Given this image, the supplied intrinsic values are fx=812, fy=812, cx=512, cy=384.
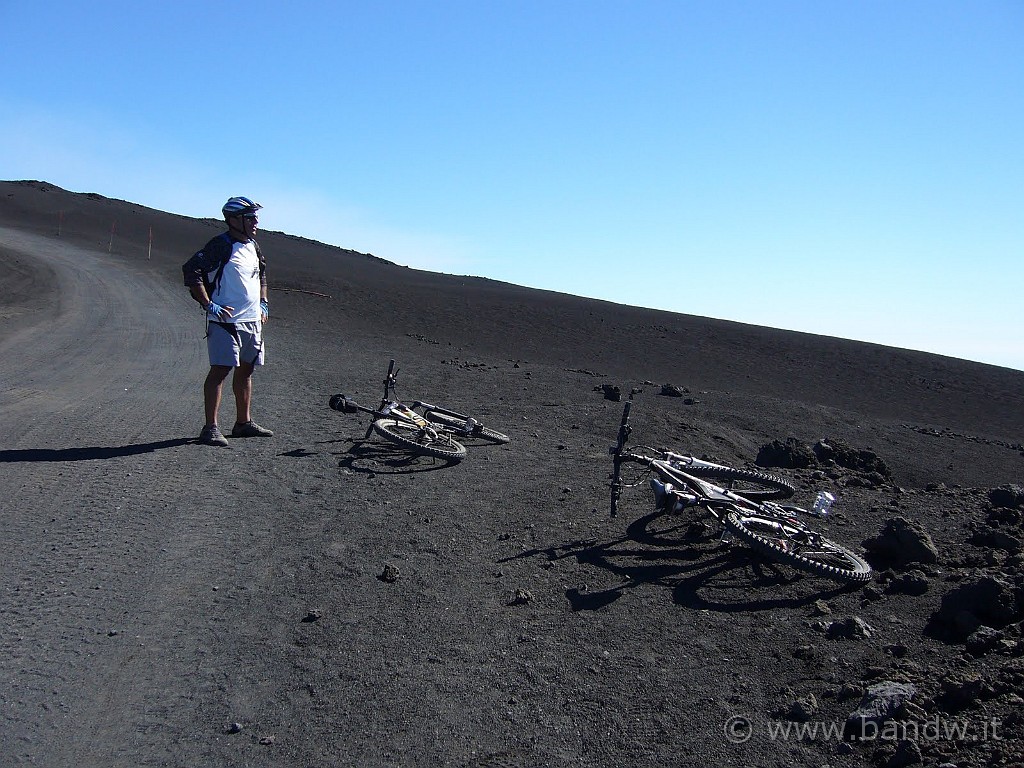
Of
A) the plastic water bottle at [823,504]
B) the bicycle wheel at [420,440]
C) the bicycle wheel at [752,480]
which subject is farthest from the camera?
the bicycle wheel at [420,440]

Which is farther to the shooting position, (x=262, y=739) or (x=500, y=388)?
(x=500, y=388)

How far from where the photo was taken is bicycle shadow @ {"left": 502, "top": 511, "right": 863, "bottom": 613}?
4.72 metres

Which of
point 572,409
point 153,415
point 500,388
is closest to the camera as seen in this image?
point 153,415

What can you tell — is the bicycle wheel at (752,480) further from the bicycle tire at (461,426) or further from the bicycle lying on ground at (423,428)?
the bicycle tire at (461,426)

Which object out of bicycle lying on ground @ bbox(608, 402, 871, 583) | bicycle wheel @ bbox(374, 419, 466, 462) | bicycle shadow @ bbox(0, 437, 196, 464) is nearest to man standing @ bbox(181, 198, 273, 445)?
bicycle shadow @ bbox(0, 437, 196, 464)

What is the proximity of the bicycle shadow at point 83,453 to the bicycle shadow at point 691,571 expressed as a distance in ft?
12.0

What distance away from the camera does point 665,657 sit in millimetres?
3984

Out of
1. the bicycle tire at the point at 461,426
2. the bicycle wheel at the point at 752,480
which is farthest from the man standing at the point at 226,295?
the bicycle wheel at the point at 752,480

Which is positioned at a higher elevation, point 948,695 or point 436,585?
point 948,695

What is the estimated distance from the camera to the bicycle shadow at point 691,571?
472cm

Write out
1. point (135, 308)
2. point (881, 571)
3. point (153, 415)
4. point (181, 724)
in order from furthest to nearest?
point (135, 308) → point (153, 415) → point (881, 571) → point (181, 724)

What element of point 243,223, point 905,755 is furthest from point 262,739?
point 243,223

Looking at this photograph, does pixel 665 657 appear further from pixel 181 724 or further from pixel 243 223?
pixel 243 223

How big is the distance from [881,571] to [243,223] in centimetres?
596
